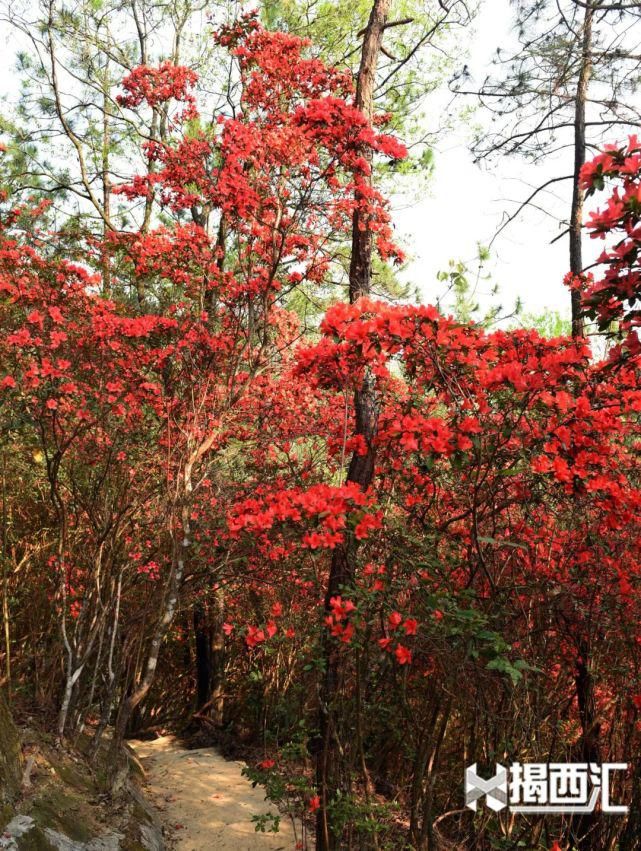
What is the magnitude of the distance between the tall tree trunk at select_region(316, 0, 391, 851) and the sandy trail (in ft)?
3.82

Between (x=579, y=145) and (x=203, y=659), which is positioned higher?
(x=579, y=145)

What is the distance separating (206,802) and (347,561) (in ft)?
10.1

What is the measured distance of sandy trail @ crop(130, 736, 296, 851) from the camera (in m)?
4.91

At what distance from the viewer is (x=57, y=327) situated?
18.4 ft

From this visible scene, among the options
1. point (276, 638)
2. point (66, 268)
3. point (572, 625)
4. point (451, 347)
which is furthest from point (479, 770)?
point (66, 268)

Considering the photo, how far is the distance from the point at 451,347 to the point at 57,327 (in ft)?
11.9

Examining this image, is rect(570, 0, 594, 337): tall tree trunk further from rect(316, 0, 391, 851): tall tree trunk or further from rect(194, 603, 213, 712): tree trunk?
rect(194, 603, 213, 712): tree trunk

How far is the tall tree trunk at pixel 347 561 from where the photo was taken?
364 centimetres

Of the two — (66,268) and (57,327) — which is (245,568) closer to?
(57,327)

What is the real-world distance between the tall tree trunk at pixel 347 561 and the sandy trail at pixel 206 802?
1165 mm

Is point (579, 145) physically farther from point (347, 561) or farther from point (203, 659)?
point (203, 659)

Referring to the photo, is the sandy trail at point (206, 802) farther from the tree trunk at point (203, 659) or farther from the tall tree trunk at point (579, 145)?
the tall tree trunk at point (579, 145)

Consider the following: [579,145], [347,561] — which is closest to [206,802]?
[347,561]

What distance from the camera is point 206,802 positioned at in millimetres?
5578
